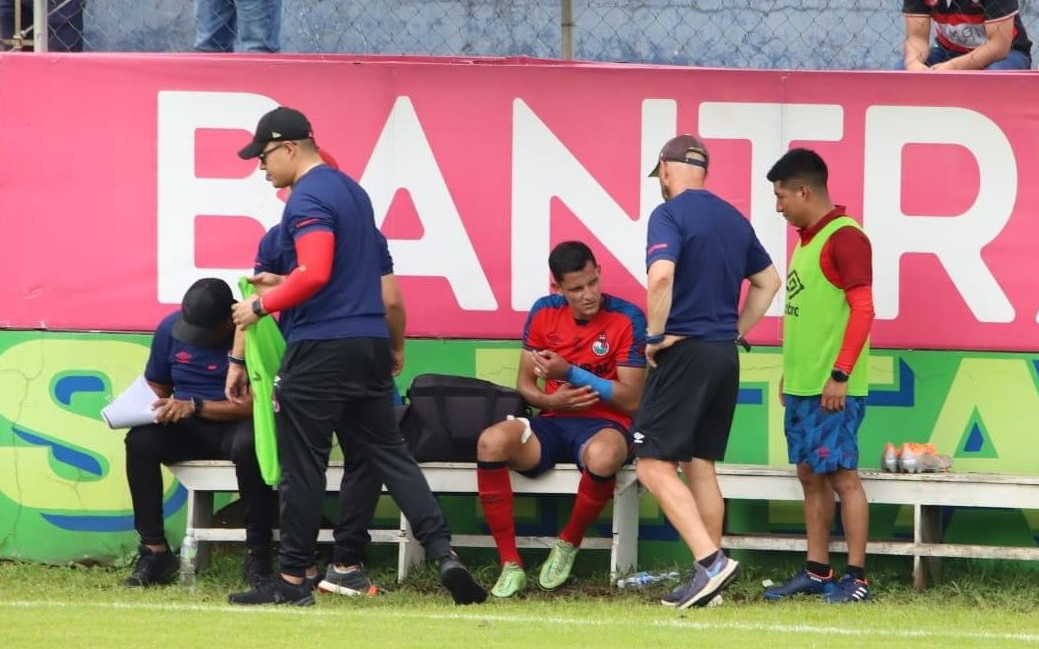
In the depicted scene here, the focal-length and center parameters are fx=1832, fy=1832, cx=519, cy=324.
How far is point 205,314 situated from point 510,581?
1.61 metres

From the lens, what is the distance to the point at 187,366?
741 cm

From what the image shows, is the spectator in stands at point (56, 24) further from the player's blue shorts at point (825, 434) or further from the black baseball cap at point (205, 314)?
the player's blue shorts at point (825, 434)

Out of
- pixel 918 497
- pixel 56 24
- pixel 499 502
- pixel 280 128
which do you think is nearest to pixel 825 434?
pixel 918 497

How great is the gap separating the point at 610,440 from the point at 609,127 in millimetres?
1452

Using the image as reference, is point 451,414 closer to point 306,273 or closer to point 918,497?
point 306,273

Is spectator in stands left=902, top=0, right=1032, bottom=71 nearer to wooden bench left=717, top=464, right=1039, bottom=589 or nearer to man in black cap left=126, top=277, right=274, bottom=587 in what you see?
wooden bench left=717, top=464, right=1039, bottom=589

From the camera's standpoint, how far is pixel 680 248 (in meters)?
6.78

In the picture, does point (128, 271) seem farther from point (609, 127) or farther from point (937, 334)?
point (937, 334)

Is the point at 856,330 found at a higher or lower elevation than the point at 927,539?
higher

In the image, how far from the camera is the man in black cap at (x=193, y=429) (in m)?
7.25

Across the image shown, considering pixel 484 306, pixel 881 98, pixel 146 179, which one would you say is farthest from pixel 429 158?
pixel 881 98

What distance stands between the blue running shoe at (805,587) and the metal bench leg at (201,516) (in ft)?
7.58

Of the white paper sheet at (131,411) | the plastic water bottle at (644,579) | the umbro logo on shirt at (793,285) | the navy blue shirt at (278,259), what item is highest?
the navy blue shirt at (278,259)

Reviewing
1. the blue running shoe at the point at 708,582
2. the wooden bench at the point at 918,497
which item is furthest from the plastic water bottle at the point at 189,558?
the wooden bench at the point at 918,497
